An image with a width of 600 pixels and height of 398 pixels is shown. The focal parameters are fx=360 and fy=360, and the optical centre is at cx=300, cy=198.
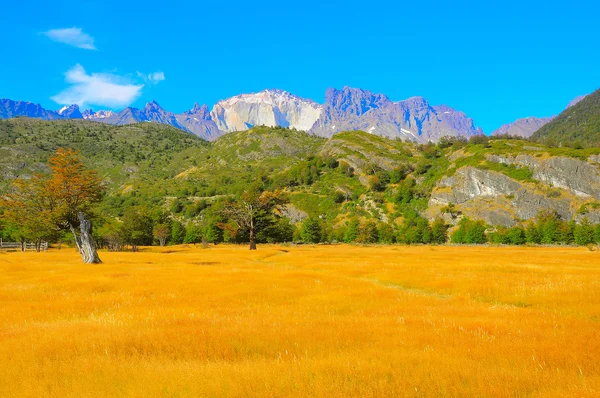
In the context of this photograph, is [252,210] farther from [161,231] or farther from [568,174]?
[568,174]

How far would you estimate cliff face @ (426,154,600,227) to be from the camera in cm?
14712

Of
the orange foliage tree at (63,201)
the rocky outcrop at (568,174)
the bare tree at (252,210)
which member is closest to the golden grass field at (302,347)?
the orange foliage tree at (63,201)

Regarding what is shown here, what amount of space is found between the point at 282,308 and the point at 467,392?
10.7 meters

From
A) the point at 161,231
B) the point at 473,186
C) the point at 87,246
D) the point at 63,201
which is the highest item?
the point at 473,186

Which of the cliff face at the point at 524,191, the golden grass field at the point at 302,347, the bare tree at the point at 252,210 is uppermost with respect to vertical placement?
the cliff face at the point at 524,191

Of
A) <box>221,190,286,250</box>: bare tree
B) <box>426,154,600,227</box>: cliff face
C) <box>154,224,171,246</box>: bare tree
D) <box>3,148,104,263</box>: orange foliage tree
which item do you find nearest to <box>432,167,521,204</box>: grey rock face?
<box>426,154,600,227</box>: cliff face

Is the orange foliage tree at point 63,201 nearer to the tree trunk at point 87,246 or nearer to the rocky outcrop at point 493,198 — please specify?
the tree trunk at point 87,246

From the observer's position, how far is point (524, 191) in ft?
509

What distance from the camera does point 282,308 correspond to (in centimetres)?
1627

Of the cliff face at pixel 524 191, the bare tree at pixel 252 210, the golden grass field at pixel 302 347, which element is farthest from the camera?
the cliff face at pixel 524 191

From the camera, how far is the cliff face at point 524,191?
147 metres

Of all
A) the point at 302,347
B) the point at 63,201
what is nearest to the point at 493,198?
the point at 63,201

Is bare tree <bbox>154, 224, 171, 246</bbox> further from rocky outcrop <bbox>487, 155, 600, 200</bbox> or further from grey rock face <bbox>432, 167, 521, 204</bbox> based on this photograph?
rocky outcrop <bbox>487, 155, 600, 200</bbox>

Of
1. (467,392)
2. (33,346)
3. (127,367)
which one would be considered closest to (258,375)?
(127,367)
